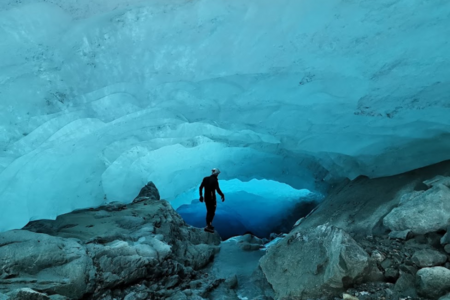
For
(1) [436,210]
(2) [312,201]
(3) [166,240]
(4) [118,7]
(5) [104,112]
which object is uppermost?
(4) [118,7]

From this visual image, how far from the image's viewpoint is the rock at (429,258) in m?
3.14

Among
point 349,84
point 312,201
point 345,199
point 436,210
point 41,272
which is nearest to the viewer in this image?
point 41,272

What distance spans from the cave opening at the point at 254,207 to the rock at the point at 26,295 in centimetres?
801

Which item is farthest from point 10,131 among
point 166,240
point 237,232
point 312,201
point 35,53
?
point 312,201

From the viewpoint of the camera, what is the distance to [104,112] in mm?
4645

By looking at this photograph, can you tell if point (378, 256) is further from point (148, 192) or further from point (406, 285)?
point (148, 192)

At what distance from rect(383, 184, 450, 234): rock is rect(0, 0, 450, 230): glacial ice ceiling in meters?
1.27

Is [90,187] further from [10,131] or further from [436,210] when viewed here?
[436,210]

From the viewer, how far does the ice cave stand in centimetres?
334

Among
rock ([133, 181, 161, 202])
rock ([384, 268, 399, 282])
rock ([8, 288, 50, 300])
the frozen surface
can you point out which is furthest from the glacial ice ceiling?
the frozen surface

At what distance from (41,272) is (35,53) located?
246cm

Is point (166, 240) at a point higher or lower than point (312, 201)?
lower

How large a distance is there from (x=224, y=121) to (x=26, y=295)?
3982mm

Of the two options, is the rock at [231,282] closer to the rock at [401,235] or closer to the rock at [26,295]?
the rock at [401,235]
